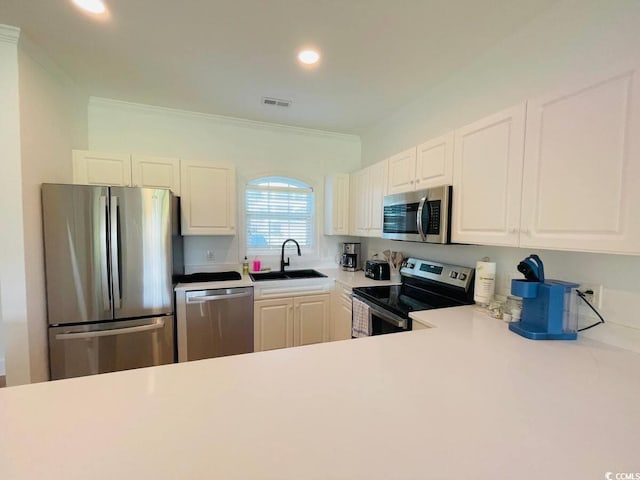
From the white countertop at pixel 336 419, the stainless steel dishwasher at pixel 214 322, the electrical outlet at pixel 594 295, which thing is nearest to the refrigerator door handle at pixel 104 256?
the stainless steel dishwasher at pixel 214 322

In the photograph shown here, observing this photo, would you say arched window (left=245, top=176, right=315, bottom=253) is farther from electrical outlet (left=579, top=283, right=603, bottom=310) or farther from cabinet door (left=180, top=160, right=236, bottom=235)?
electrical outlet (left=579, top=283, right=603, bottom=310)

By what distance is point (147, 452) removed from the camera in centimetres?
67

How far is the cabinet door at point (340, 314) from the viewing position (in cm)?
270

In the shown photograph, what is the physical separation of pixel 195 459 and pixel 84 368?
88.5 inches

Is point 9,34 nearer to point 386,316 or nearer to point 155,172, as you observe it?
point 155,172

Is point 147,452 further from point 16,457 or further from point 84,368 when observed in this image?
point 84,368

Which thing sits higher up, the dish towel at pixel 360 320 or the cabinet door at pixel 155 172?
the cabinet door at pixel 155 172

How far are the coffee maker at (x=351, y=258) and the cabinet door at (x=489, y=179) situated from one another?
5.69ft

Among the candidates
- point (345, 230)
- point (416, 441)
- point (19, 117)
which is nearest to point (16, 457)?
point (416, 441)

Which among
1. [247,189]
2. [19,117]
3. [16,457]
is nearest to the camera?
[16,457]

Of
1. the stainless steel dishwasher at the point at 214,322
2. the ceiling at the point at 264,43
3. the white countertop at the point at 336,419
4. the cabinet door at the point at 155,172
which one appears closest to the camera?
the white countertop at the point at 336,419

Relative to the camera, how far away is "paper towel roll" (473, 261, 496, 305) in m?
1.78

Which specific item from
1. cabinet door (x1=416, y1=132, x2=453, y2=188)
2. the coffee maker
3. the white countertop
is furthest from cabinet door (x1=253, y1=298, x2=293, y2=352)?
cabinet door (x1=416, y1=132, x2=453, y2=188)

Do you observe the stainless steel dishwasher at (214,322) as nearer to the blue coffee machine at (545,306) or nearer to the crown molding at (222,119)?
the crown molding at (222,119)
